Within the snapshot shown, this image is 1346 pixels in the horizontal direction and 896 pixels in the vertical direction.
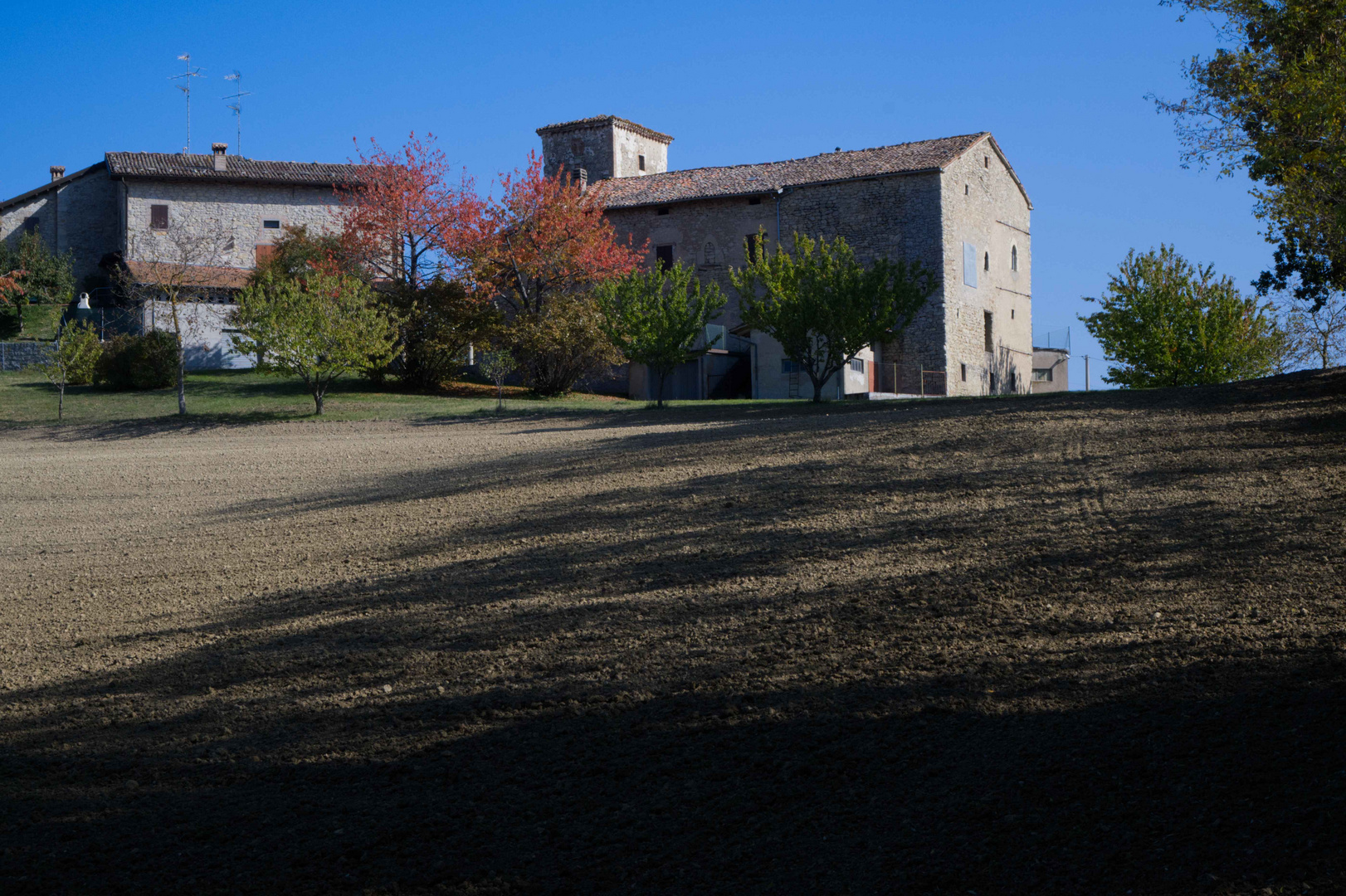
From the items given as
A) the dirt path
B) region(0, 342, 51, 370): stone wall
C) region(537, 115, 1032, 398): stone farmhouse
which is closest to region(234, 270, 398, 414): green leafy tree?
region(537, 115, 1032, 398): stone farmhouse

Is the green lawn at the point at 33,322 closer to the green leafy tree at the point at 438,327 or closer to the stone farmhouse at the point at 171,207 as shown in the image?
the stone farmhouse at the point at 171,207

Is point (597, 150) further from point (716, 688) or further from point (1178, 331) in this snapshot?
point (716, 688)

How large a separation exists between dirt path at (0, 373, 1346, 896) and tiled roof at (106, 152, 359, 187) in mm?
39161

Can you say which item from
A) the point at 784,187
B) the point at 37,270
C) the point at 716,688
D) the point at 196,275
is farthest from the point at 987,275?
the point at 37,270

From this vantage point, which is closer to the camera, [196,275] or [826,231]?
[826,231]

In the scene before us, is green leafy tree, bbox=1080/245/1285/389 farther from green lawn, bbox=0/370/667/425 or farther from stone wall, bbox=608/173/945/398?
green lawn, bbox=0/370/667/425

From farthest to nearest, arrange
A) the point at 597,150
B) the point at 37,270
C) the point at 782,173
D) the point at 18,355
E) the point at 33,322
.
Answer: the point at 597,150, the point at 37,270, the point at 33,322, the point at 782,173, the point at 18,355

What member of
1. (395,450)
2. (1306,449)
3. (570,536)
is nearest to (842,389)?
(395,450)

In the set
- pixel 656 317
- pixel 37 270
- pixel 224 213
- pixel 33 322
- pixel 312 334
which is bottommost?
pixel 312 334

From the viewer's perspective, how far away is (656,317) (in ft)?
84.2

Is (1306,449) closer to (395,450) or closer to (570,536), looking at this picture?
(570,536)

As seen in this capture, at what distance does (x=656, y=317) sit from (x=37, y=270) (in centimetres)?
3099

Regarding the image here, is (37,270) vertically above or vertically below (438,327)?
above

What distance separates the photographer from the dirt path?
385 centimetres
